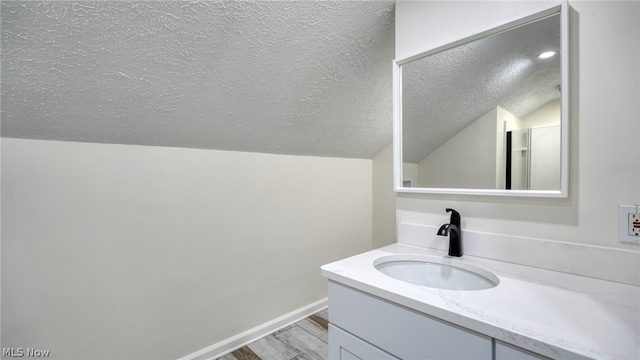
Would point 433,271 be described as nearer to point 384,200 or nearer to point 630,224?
point 630,224

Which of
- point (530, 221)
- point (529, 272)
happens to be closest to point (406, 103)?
point (530, 221)

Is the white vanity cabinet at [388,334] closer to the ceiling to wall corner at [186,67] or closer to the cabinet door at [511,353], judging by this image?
the cabinet door at [511,353]

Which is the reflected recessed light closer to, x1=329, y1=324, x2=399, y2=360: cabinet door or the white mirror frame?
the white mirror frame

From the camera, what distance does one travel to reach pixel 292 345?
1.83 m

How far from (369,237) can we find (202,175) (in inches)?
69.8

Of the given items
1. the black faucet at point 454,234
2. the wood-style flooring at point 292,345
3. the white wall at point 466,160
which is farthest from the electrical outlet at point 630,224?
the wood-style flooring at point 292,345

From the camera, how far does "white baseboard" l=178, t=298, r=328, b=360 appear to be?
1645mm

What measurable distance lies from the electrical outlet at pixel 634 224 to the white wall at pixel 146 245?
1.73 m

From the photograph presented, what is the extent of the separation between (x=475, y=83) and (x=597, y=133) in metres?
0.51

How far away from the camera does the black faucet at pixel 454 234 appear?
113 cm

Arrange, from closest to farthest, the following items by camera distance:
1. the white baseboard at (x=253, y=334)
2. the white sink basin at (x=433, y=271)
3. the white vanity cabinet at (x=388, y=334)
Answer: the white vanity cabinet at (x=388, y=334), the white sink basin at (x=433, y=271), the white baseboard at (x=253, y=334)

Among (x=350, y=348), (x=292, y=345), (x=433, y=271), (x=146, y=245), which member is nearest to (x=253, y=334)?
(x=292, y=345)

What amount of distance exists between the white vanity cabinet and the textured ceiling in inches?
31.5

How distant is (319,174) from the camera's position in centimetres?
227
